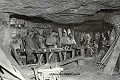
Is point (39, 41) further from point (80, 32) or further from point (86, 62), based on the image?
point (80, 32)

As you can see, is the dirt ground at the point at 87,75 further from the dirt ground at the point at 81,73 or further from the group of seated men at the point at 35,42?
the group of seated men at the point at 35,42

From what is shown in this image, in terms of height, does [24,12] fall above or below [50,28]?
above

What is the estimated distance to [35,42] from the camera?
7328 mm

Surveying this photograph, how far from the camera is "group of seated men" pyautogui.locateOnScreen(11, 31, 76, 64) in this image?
22.3 ft

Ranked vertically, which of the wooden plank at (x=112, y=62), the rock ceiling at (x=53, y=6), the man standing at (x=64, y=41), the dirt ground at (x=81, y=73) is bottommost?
the dirt ground at (x=81, y=73)

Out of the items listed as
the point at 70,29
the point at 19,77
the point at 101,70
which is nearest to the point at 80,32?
the point at 70,29

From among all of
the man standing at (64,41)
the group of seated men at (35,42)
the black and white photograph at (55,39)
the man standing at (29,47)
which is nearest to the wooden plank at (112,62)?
the black and white photograph at (55,39)

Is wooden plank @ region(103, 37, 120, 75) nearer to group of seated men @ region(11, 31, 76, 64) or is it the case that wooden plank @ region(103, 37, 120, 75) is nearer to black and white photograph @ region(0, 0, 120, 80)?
black and white photograph @ region(0, 0, 120, 80)

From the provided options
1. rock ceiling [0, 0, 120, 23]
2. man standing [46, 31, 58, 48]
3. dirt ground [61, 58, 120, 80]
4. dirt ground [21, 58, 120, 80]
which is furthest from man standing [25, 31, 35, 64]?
rock ceiling [0, 0, 120, 23]

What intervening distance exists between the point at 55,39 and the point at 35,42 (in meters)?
1.00

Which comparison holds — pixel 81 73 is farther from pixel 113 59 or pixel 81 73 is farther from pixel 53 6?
pixel 53 6

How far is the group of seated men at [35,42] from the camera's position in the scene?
6789mm

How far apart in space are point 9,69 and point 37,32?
3.74m

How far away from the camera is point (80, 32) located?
9.63 meters
